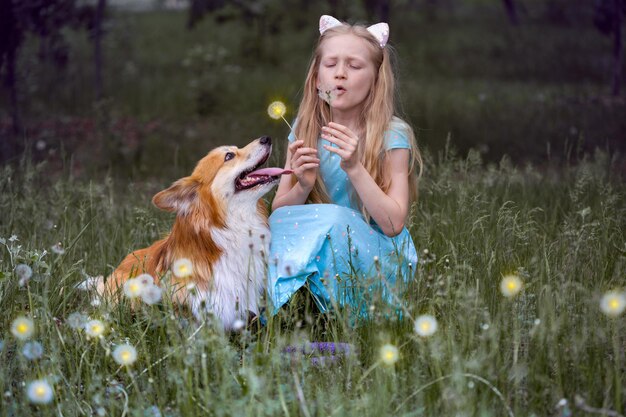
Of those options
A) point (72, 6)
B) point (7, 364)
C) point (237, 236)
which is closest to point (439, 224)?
point (237, 236)

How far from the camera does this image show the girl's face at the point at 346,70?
390cm

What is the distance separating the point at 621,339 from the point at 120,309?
2013 mm

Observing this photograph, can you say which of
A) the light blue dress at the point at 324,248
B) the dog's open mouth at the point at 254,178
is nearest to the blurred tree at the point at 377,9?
the light blue dress at the point at 324,248

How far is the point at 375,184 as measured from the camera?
12.3 ft

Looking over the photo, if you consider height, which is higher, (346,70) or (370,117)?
(346,70)

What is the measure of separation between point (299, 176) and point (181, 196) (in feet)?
1.88

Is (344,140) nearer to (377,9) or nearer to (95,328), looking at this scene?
(95,328)

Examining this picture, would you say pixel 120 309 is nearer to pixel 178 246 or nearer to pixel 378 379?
pixel 178 246

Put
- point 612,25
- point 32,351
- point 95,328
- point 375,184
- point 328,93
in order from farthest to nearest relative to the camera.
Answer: point 612,25 < point 375,184 < point 328,93 < point 32,351 < point 95,328

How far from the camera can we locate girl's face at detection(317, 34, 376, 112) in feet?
12.8

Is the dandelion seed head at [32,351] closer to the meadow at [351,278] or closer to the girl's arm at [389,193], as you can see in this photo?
the meadow at [351,278]

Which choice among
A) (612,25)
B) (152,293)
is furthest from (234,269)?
(612,25)

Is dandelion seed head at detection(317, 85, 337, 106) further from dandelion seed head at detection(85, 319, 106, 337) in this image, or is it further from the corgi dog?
dandelion seed head at detection(85, 319, 106, 337)

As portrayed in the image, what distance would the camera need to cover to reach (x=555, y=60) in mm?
15008
